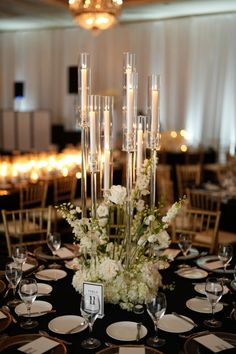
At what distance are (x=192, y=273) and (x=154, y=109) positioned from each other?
3.39 ft

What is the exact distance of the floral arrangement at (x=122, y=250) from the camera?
217 cm

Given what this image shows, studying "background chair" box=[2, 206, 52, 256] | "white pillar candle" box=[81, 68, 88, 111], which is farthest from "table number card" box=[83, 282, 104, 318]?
"background chair" box=[2, 206, 52, 256]

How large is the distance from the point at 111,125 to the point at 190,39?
8.60 meters

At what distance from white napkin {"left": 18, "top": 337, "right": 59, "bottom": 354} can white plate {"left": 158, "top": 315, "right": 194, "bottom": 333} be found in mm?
480

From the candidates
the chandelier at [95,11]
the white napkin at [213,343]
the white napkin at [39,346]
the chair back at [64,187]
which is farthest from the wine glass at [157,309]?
the chandelier at [95,11]

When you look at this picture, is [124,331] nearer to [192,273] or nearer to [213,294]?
[213,294]

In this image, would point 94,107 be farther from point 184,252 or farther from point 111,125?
point 184,252

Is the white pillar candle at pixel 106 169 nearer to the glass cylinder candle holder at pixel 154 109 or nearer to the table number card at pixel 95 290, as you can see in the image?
the glass cylinder candle holder at pixel 154 109

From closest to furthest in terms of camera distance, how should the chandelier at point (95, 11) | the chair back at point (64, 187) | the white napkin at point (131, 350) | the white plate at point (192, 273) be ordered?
the white napkin at point (131, 350), the white plate at point (192, 273), the chandelier at point (95, 11), the chair back at point (64, 187)

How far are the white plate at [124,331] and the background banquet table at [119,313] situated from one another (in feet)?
0.07

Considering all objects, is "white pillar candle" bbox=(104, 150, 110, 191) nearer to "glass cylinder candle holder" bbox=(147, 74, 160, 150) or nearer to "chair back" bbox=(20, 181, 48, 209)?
"glass cylinder candle holder" bbox=(147, 74, 160, 150)

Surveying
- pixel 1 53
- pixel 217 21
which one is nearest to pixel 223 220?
pixel 217 21

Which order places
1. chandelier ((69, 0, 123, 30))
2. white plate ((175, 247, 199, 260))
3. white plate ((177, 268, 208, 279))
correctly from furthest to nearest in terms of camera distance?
1. chandelier ((69, 0, 123, 30))
2. white plate ((175, 247, 199, 260))
3. white plate ((177, 268, 208, 279))

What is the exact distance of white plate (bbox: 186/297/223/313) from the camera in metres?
2.22
